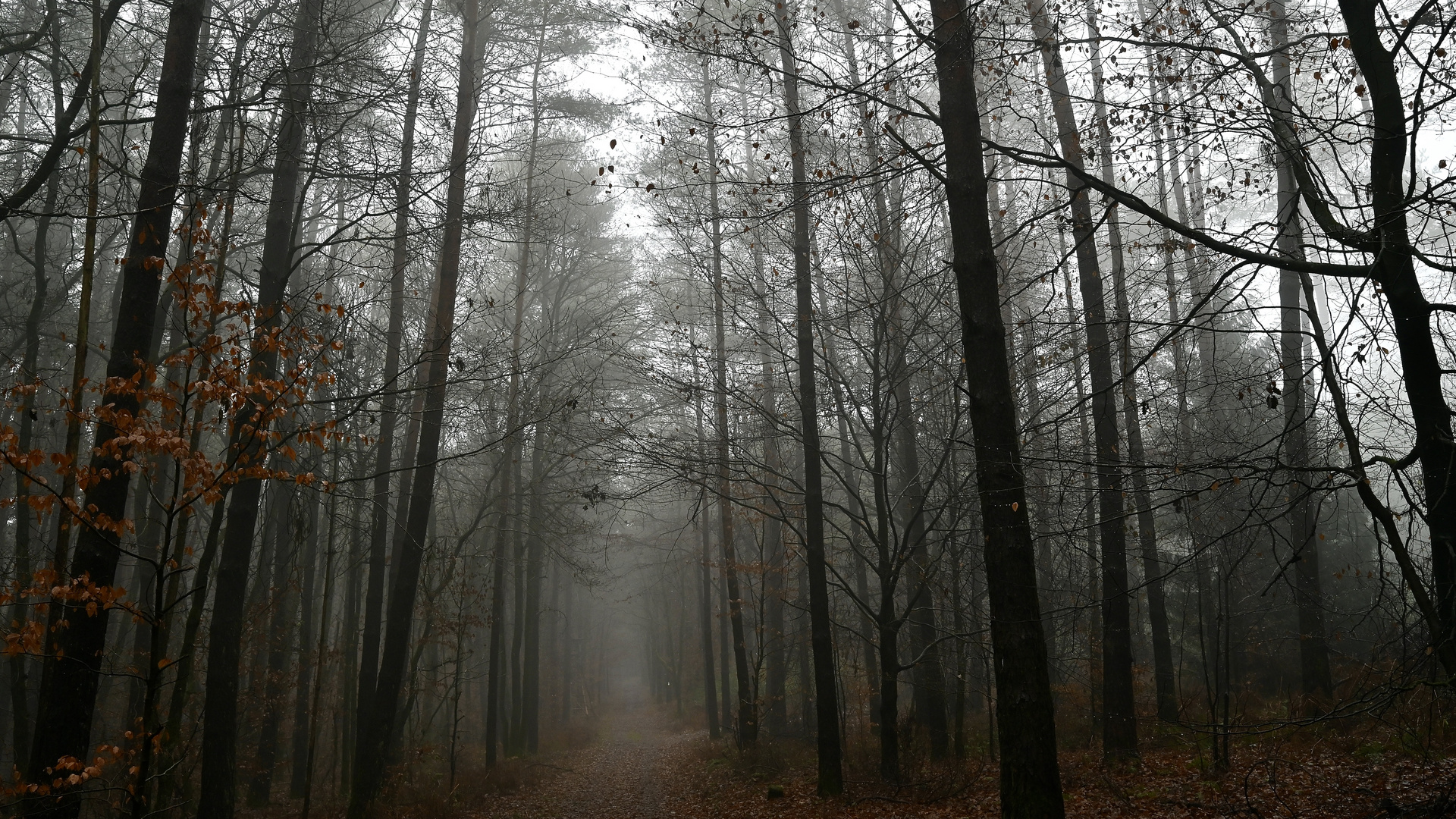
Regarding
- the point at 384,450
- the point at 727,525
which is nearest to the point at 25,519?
the point at 384,450

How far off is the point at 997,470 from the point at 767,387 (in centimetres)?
585

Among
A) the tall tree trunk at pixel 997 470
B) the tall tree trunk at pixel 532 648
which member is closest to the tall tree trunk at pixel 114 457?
the tall tree trunk at pixel 997 470

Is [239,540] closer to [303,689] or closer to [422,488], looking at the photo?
[422,488]

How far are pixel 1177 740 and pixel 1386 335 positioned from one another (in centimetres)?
720

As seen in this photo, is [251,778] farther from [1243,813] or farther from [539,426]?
[1243,813]

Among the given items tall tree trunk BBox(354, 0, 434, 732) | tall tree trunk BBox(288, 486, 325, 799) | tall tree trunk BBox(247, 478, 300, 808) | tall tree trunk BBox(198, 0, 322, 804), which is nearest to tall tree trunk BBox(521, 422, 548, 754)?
tall tree trunk BBox(288, 486, 325, 799)

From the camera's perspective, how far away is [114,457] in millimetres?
4406

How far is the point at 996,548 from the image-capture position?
479cm

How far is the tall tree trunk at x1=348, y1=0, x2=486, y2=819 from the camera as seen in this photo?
8945mm

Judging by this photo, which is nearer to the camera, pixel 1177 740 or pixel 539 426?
pixel 1177 740

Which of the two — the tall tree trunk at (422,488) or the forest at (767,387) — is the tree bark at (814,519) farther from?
the tall tree trunk at (422,488)

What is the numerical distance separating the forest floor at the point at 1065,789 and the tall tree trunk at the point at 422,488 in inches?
79.6

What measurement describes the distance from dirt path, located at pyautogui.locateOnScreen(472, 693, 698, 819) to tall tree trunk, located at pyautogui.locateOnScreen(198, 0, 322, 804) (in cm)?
423

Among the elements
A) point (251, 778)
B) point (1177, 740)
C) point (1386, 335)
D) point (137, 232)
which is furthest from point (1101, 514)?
point (251, 778)
